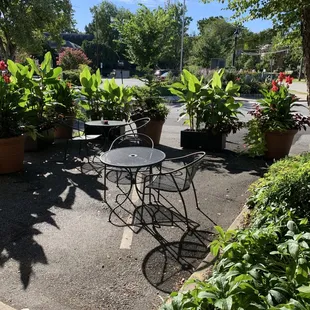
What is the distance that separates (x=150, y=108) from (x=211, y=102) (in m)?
1.30

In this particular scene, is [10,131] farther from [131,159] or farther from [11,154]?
[131,159]

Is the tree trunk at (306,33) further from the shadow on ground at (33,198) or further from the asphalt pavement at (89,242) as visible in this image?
the shadow on ground at (33,198)

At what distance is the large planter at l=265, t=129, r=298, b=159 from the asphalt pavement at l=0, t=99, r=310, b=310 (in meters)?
0.95

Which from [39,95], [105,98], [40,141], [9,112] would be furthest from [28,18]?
[9,112]

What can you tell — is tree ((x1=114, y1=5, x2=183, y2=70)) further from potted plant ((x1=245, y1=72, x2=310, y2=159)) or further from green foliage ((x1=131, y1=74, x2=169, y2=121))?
potted plant ((x1=245, y1=72, x2=310, y2=159))

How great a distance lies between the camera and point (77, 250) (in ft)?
9.52

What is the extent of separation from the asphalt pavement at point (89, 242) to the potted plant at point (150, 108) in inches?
75.1

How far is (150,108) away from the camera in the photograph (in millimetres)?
6566

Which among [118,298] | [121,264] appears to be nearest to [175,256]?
[121,264]

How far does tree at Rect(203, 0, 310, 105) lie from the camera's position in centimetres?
407

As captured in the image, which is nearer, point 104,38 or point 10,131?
point 10,131

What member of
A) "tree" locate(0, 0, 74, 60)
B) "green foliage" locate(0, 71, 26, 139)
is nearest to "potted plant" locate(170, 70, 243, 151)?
"green foliage" locate(0, 71, 26, 139)

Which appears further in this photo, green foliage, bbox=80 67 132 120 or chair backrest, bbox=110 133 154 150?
green foliage, bbox=80 67 132 120

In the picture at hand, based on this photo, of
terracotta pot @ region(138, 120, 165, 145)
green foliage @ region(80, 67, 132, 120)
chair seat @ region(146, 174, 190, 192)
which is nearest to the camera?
chair seat @ region(146, 174, 190, 192)
